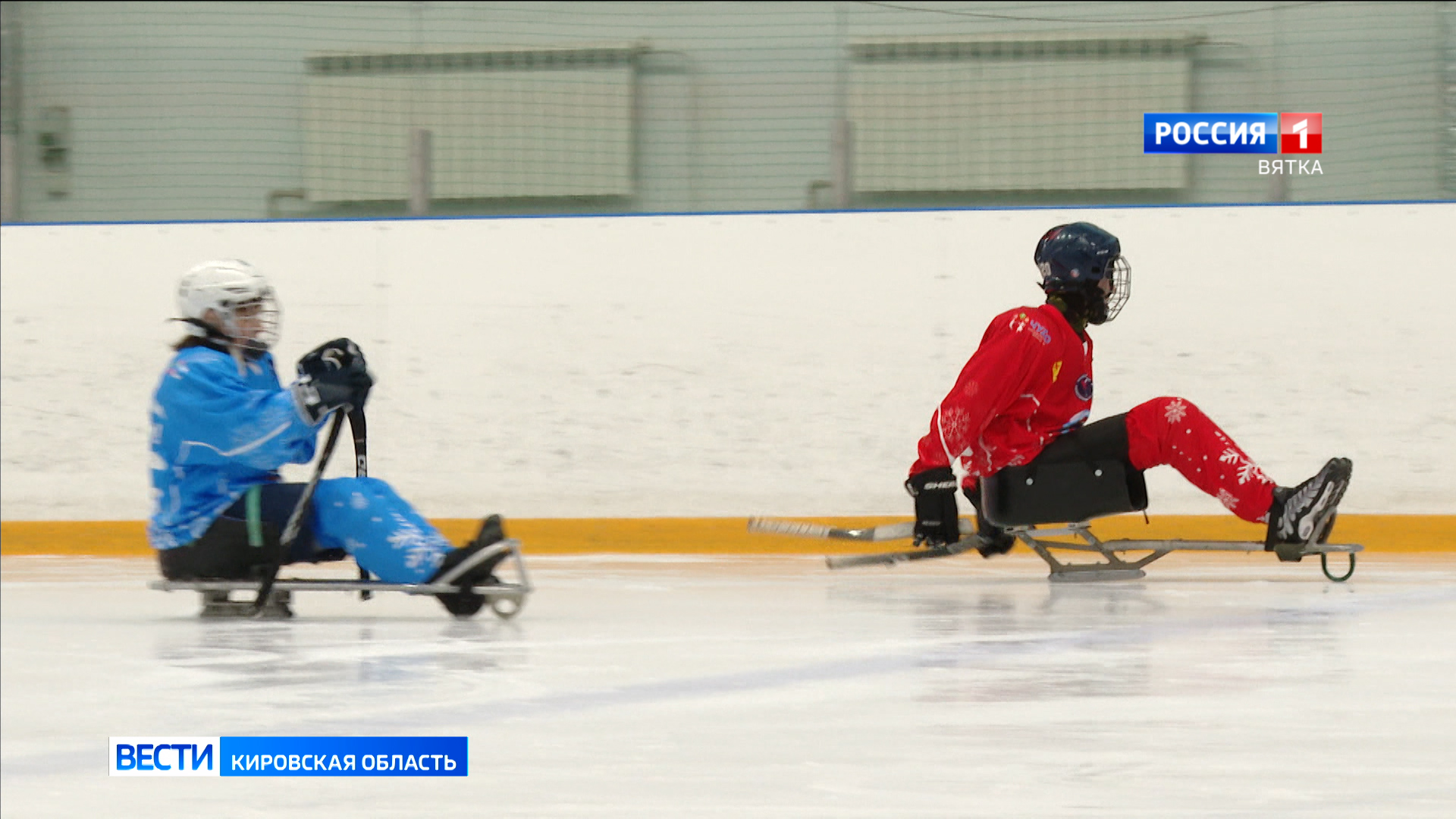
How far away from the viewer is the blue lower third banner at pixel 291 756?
2826 mm

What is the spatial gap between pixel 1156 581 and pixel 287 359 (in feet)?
12.6

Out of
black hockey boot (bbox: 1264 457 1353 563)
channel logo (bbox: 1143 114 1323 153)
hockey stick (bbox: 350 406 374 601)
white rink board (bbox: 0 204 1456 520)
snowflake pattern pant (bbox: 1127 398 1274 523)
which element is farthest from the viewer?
channel logo (bbox: 1143 114 1323 153)

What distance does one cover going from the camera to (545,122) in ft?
27.4

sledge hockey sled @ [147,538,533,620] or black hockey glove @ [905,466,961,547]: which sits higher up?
black hockey glove @ [905,466,961,547]

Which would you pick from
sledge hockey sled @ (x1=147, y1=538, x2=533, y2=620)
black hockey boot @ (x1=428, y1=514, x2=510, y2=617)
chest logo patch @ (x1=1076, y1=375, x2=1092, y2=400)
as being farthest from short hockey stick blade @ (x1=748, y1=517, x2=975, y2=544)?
black hockey boot @ (x1=428, y1=514, x2=510, y2=617)

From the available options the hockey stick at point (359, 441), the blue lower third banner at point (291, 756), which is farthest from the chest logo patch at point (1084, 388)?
the blue lower third banner at point (291, 756)

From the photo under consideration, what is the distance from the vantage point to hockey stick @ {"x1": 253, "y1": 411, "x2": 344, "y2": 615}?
4559mm

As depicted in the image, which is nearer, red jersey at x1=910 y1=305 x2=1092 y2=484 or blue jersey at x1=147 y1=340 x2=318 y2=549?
blue jersey at x1=147 y1=340 x2=318 y2=549

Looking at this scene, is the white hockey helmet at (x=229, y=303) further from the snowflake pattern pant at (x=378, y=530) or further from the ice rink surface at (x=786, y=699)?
the ice rink surface at (x=786, y=699)

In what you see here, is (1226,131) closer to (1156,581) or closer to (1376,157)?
(1376,157)

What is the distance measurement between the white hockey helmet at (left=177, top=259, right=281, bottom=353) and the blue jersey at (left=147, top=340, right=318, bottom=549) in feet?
0.20

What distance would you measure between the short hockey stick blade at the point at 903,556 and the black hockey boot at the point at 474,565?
148cm

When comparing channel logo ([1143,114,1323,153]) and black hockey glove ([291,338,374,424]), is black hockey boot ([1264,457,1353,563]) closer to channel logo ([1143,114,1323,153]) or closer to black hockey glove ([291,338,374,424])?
black hockey glove ([291,338,374,424])

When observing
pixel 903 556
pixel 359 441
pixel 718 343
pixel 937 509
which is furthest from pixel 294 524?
pixel 718 343
